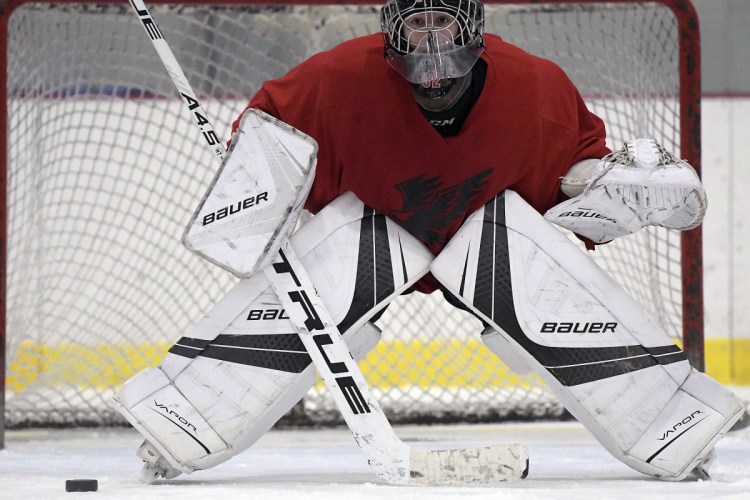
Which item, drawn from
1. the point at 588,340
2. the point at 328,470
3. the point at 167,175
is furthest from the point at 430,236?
the point at 167,175

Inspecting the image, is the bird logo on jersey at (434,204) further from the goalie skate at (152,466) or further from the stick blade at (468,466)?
the goalie skate at (152,466)

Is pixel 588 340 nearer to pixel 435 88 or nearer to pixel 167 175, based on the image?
pixel 435 88

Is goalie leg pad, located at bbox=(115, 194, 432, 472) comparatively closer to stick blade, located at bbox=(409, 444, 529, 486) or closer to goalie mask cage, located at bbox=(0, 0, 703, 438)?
stick blade, located at bbox=(409, 444, 529, 486)

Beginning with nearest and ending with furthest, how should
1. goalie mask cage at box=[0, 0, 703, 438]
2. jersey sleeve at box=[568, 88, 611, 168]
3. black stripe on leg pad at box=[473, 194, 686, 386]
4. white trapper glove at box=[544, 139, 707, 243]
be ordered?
white trapper glove at box=[544, 139, 707, 243] < black stripe on leg pad at box=[473, 194, 686, 386] < jersey sleeve at box=[568, 88, 611, 168] < goalie mask cage at box=[0, 0, 703, 438]

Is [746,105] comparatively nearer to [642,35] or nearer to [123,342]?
[642,35]

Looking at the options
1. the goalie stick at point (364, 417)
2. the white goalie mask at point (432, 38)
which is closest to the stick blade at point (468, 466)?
the goalie stick at point (364, 417)

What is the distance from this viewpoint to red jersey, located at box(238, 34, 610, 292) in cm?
195

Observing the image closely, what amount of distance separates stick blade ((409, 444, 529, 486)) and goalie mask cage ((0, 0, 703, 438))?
92cm

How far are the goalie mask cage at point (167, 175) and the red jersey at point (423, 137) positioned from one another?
74 centimetres

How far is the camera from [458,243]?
77.1 inches

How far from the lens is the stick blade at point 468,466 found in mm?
1823

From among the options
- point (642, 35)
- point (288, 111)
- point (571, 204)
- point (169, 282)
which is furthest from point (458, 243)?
point (169, 282)

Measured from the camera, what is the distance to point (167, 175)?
3.19 metres

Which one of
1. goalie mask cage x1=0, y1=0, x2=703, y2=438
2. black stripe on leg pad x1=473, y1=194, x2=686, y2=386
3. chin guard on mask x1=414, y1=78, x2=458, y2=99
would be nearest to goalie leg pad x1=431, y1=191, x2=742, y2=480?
black stripe on leg pad x1=473, y1=194, x2=686, y2=386
